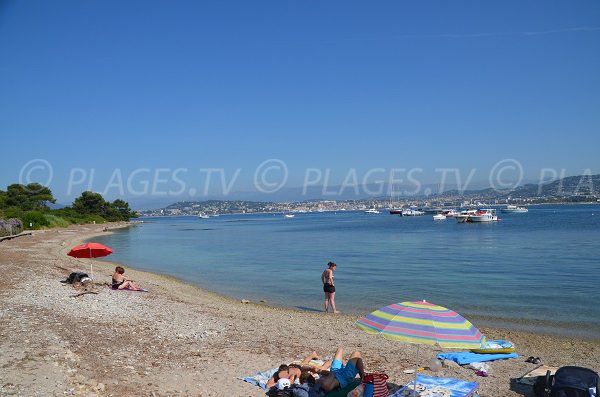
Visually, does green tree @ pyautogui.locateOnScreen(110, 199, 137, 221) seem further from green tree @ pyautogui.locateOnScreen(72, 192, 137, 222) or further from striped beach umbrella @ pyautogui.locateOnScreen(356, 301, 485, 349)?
striped beach umbrella @ pyautogui.locateOnScreen(356, 301, 485, 349)

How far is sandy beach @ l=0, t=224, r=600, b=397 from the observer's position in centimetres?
788

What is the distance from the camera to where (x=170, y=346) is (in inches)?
407

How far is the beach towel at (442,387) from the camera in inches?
309

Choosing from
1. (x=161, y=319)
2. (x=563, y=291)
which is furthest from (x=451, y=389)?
(x=563, y=291)

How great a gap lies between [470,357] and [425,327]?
14.1 ft

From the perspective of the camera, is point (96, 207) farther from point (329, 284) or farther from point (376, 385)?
point (376, 385)

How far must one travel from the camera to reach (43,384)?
7.11 meters

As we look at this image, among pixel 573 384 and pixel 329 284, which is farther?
pixel 329 284

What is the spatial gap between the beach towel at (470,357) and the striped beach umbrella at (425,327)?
354 cm

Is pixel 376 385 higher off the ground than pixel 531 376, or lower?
higher

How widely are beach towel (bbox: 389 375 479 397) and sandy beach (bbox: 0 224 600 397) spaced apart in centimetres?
40

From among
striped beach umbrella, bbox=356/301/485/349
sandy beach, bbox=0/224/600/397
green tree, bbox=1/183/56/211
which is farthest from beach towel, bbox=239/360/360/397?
green tree, bbox=1/183/56/211

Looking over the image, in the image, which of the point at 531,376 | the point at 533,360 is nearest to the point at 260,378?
the point at 531,376

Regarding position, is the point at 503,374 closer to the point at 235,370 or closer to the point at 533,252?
the point at 235,370
